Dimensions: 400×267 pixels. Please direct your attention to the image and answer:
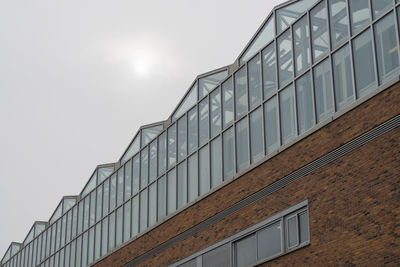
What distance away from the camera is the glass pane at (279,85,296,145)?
25156 mm

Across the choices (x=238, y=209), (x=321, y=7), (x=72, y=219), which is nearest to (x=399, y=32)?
(x=321, y=7)

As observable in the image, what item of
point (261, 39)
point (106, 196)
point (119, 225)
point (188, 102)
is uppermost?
point (261, 39)

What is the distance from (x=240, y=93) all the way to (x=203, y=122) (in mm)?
3027

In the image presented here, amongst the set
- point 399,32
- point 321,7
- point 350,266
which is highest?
point 321,7

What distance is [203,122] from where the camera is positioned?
3130 centimetres

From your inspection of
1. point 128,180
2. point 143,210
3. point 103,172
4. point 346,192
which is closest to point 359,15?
point 346,192

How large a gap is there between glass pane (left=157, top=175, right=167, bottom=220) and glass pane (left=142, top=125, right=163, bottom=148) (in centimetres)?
287

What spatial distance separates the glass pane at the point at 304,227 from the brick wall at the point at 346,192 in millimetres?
397

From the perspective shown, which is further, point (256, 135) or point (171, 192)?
point (171, 192)

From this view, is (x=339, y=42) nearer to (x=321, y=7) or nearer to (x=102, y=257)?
(x=321, y=7)

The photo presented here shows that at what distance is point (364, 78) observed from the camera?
72.7 feet

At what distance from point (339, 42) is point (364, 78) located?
186 centimetres

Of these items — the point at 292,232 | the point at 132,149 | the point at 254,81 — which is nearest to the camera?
the point at 292,232

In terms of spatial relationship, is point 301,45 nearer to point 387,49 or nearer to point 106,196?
point 387,49
